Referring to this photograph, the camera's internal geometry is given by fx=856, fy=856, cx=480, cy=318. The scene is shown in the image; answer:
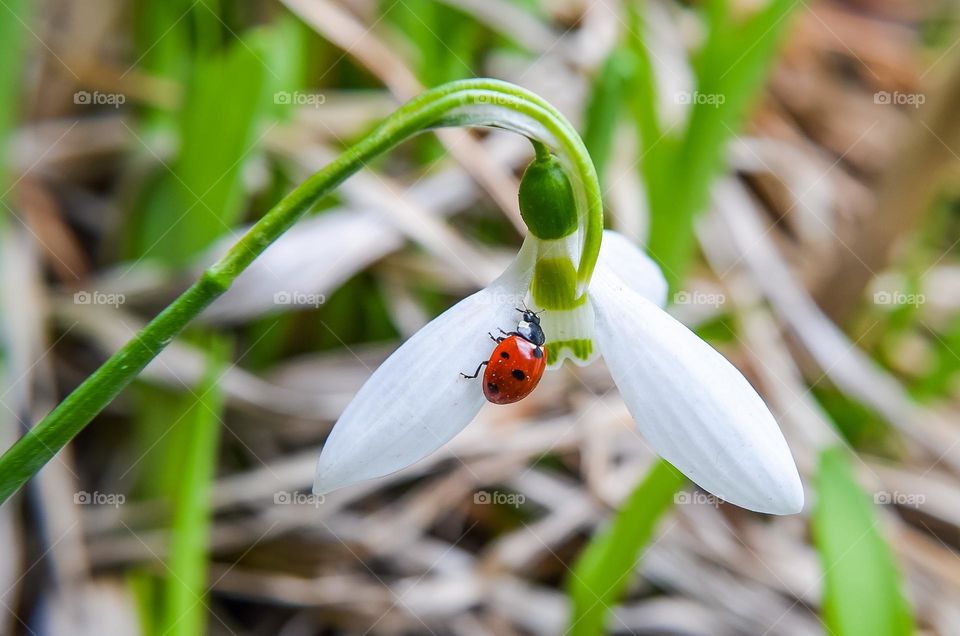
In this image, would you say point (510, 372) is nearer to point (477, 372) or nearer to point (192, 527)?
point (477, 372)

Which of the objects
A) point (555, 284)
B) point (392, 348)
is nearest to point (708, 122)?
point (392, 348)

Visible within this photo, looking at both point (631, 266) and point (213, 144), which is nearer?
point (631, 266)

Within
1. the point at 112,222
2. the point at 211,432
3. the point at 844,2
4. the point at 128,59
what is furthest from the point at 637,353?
the point at 844,2

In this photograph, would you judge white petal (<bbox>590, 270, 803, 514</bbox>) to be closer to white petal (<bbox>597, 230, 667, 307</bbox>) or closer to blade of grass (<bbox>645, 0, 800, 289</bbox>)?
white petal (<bbox>597, 230, 667, 307</bbox>)

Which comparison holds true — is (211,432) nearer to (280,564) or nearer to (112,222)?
(280,564)

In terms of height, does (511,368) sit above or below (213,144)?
below

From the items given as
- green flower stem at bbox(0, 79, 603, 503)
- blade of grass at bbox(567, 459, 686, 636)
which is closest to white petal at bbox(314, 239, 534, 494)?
green flower stem at bbox(0, 79, 603, 503)
